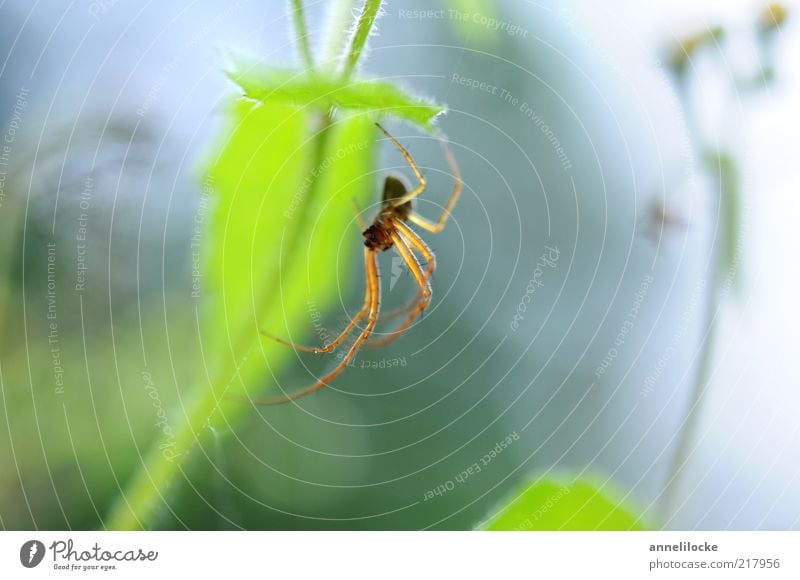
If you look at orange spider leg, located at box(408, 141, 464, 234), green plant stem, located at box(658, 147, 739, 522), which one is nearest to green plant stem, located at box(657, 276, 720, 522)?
green plant stem, located at box(658, 147, 739, 522)

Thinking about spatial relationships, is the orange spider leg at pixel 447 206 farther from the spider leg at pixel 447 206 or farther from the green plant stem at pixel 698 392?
the green plant stem at pixel 698 392

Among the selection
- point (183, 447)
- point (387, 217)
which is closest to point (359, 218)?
point (387, 217)

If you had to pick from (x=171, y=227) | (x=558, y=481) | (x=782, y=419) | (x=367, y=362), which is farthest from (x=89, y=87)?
(x=782, y=419)

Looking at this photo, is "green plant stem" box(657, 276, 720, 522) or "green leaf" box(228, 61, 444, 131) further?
"green plant stem" box(657, 276, 720, 522)

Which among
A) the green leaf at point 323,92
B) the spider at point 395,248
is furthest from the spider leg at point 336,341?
the green leaf at point 323,92

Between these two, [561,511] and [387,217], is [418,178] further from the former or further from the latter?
[561,511]

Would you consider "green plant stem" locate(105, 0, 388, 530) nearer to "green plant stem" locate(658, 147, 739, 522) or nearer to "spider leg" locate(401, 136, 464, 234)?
"spider leg" locate(401, 136, 464, 234)
